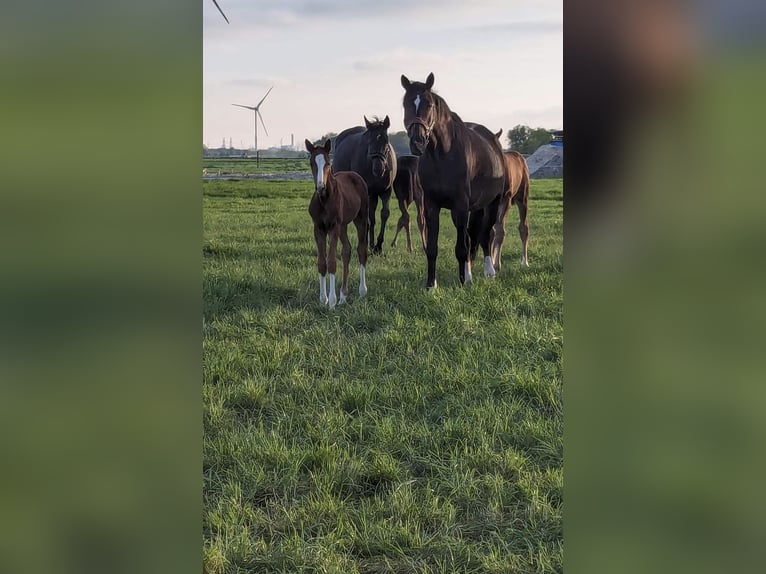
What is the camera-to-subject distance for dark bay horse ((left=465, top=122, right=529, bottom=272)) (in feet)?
21.0

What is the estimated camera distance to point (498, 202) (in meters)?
6.54

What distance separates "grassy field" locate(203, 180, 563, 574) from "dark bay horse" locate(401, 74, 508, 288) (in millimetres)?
399

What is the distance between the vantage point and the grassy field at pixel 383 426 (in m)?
2.09

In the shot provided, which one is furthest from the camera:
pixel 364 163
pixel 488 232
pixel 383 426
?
pixel 364 163

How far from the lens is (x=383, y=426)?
9.49ft

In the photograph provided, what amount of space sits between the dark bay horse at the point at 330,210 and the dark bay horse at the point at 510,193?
1593 millimetres

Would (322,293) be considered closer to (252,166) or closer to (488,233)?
(488,233)

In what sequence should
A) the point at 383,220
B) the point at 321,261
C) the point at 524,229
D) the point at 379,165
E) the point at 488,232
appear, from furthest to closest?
the point at 383,220 < the point at 524,229 < the point at 488,232 < the point at 379,165 < the point at 321,261

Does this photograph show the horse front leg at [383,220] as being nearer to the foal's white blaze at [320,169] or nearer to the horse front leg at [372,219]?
the horse front leg at [372,219]

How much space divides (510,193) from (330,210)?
7.87 ft

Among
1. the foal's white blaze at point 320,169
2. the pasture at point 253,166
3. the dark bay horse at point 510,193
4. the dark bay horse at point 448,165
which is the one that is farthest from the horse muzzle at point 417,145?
the pasture at point 253,166

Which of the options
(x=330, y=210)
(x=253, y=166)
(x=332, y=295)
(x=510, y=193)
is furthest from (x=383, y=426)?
(x=253, y=166)
